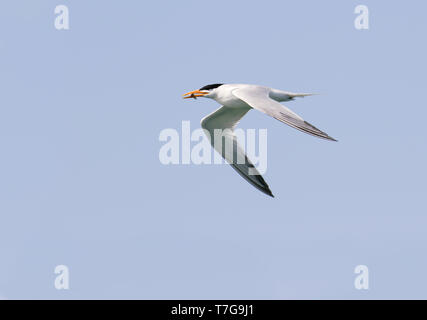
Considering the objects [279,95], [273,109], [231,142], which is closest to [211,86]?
[231,142]

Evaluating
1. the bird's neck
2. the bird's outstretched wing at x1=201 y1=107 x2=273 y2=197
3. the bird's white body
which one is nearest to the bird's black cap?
the bird's white body

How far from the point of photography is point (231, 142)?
16875 mm

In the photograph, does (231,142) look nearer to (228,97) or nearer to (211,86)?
(211,86)

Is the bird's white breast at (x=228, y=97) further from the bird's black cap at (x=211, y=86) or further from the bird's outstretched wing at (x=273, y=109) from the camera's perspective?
the bird's outstretched wing at (x=273, y=109)

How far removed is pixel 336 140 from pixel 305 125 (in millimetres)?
1612

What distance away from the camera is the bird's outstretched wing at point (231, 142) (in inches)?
653

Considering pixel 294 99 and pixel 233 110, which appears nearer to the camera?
pixel 294 99

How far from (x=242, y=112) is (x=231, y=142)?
0.78 meters

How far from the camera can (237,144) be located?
1689cm

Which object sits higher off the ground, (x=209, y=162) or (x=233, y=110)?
(x=233, y=110)

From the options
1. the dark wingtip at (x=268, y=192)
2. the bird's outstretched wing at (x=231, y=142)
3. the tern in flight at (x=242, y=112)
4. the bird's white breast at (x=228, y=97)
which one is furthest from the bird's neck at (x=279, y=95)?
the dark wingtip at (x=268, y=192)
